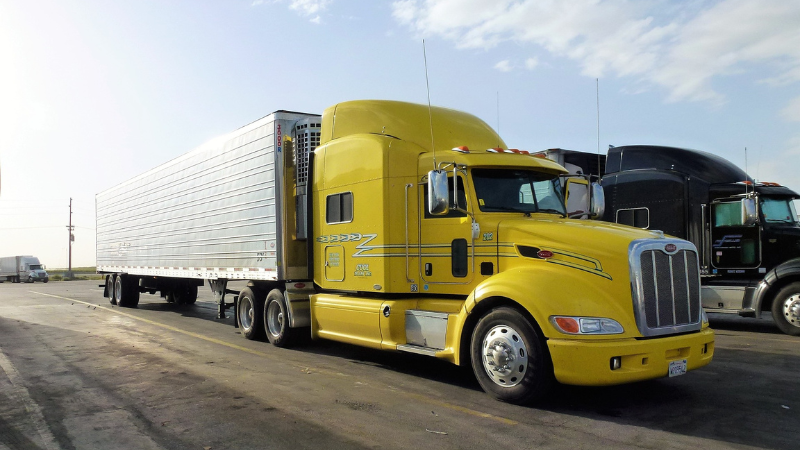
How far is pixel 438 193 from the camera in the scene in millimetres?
6863

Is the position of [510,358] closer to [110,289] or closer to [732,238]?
[732,238]

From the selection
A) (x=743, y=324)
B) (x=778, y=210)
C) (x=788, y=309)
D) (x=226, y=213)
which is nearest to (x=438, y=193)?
(x=226, y=213)

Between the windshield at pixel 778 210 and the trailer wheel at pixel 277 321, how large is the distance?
31.1 ft

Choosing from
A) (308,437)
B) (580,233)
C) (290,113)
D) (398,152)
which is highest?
(290,113)

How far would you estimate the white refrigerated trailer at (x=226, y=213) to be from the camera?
10.2 m

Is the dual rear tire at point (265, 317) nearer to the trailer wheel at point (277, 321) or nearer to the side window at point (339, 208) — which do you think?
the trailer wheel at point (277, 321)

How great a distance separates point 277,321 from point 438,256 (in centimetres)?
417

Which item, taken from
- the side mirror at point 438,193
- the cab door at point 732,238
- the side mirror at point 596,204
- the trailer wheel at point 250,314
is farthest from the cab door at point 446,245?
the cab door at point 732,238

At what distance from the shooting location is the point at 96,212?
22297mm

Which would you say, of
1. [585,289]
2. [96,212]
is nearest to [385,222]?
[585,289]

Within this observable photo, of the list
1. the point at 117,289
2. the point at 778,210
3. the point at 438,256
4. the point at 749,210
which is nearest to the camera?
the point at 438,256

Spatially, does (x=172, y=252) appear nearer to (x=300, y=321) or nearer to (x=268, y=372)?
(x=300, y=321)

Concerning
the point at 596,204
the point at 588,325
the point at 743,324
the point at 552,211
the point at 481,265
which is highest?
→ the point at 596,204

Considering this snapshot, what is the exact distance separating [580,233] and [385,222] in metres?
2.65
